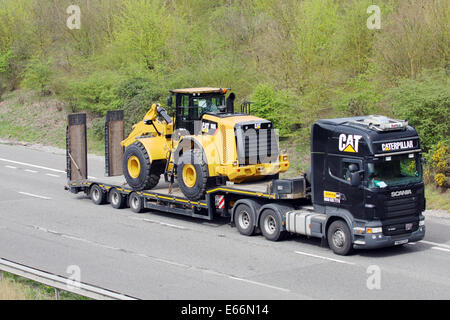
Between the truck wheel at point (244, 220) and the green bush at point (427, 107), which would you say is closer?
the truck wheel at point (244, 220)

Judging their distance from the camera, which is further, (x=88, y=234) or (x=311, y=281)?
(x=88, y=234)

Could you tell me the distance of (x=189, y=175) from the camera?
18.8 meters

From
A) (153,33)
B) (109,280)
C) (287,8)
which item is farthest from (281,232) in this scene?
(153,33)

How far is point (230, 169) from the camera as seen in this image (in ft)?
58.0

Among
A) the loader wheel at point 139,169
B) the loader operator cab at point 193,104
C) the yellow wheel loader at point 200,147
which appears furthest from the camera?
the loader wheel at point 139,169

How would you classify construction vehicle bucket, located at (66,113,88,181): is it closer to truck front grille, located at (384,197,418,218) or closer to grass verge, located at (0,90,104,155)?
grass verge, located at (0,90,104,155)

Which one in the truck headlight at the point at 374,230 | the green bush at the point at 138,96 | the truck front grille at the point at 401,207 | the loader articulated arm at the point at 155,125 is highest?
the green bush at the point at 138,96

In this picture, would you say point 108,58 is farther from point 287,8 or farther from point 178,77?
point 287,8

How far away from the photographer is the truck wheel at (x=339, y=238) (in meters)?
15.1

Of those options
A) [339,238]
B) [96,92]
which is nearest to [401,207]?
[339,238]

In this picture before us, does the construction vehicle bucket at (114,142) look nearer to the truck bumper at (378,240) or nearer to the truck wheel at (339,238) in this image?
the truck wheel at (339,238)

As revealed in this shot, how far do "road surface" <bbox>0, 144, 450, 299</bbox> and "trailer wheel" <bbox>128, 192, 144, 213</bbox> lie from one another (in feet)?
0.74

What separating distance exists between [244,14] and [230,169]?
24.0 m

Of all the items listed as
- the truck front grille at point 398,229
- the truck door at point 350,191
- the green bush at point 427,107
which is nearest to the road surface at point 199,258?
the truck front grille at point 398,229
